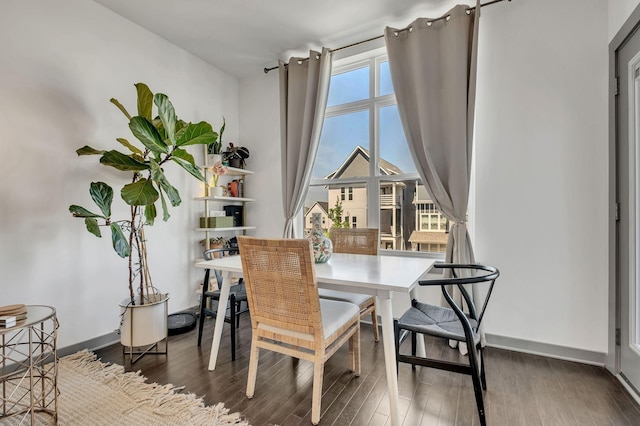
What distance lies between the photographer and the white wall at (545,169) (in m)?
2.14

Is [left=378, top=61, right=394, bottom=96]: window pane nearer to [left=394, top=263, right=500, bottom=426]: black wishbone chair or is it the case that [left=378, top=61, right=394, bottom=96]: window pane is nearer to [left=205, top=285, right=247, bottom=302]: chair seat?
[left=394, top=263, right=500, bottom=426]: black wishbone chair

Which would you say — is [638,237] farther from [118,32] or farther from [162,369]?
[118,32]

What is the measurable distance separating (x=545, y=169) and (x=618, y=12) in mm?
1071

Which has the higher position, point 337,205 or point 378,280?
point 337,205

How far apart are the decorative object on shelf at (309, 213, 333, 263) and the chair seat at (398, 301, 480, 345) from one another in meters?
0.64

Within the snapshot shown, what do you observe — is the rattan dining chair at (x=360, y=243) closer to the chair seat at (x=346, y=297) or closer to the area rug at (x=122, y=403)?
the chair seat at (x=346, y=297)

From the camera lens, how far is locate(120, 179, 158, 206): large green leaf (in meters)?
2.03

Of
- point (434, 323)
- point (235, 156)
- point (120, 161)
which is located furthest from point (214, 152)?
point (434, 323)

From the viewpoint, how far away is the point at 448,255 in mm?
2516

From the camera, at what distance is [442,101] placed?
252 cm

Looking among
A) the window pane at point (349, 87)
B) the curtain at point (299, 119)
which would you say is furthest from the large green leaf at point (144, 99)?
the window pane at point (349, 87)

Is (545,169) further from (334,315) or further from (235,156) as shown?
(235,156)

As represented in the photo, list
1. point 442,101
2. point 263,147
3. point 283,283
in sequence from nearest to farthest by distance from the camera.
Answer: point 283,283
point 442,101
point 263,147

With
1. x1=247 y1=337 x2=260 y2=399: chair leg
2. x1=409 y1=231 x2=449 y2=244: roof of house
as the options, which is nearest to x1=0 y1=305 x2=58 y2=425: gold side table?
x1=247 y1=337 x2=260 y2=399: chair leg
